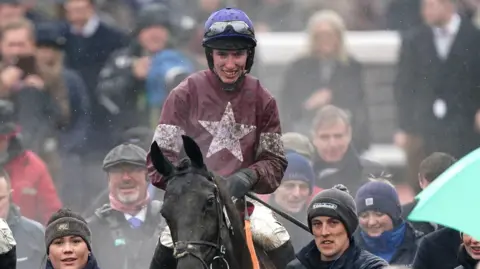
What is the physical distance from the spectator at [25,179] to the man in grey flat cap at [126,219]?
1.02m

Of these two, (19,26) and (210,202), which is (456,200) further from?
(19,26)

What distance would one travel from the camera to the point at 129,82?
1567 cm

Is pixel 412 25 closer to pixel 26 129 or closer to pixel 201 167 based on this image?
pixel 26 129

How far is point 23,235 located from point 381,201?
2.91 meters

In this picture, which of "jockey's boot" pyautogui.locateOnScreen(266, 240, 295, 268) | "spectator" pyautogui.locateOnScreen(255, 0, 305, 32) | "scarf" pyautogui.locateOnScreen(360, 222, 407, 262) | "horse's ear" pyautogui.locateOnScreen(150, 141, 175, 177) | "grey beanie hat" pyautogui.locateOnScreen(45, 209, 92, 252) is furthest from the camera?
"spectator" pyautogui.locateOnScreen(255, 0, 305, 32)

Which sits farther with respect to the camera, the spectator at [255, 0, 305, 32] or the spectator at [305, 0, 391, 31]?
the spectator at [255, 0, 305, 32]

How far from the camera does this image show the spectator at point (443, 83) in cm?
1562

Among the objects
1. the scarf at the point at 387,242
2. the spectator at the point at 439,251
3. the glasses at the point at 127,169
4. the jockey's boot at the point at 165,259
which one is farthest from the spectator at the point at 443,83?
the jockey's boot at the point at 165,259

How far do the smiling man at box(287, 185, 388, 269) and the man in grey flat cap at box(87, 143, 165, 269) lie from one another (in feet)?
11.0

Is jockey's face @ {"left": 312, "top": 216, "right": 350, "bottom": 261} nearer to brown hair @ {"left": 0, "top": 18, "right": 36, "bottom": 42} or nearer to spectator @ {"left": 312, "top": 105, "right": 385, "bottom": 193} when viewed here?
spectator @ {"left": 312, "top": 105, "right": 385, "bottom": 193}

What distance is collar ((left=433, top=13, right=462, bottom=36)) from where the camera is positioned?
617 inches

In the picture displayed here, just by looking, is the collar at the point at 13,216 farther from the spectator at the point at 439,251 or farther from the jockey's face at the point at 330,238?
the jockey's face at the point at 330,238

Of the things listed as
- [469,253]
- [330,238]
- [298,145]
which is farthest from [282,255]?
[298,145]

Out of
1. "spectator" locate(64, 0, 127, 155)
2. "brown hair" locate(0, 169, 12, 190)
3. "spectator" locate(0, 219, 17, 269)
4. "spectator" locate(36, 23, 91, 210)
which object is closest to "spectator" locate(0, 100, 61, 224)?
"brown hair" locate(0, 169, 12, 190)
